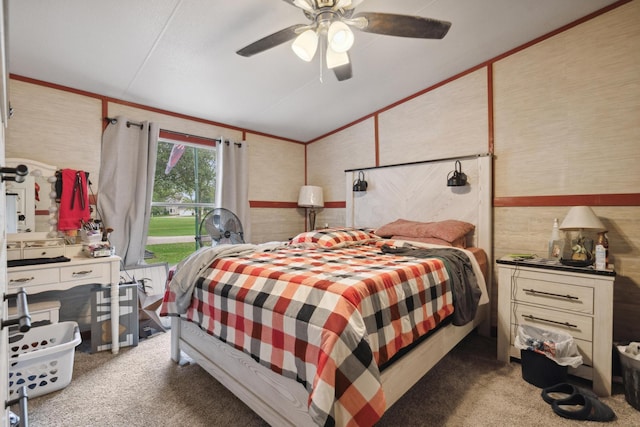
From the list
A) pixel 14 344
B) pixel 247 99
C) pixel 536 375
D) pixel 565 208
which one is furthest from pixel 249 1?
pixel 536 375

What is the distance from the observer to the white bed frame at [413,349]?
1.39 meters

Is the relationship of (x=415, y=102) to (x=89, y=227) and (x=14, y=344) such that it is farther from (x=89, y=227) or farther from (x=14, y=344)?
(x=14, y=344)

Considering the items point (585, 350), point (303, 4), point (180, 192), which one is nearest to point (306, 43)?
point (303, 4)

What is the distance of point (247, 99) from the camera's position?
308 cm

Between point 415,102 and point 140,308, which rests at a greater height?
point 415,102

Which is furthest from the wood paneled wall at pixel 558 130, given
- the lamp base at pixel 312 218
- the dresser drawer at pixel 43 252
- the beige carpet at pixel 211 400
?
the dresser drawer at pixel 43 252

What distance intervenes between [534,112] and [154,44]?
3.11 m

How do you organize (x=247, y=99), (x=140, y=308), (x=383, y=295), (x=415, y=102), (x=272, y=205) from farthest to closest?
(x=272, y=205), (x=415, y=102), (x=247, y=99), (x=140, y=308), (x=383, y=295)

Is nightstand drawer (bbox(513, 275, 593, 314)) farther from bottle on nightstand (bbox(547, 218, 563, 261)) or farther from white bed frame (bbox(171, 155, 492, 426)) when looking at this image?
white bed frame (bbox(171, 155, 492, 426))

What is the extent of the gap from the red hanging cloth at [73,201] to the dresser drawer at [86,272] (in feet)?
1.80

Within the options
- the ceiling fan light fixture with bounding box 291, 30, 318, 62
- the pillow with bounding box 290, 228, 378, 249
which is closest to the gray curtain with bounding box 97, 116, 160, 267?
the pillow with bounding box 290, 228, 378, 249

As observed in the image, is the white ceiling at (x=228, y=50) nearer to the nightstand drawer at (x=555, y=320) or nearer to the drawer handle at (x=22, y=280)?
the drawer handle at (x=22, y=280)

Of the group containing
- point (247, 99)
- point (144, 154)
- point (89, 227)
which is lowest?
point (89, 227)

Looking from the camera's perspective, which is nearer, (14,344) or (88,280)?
(14,344)
